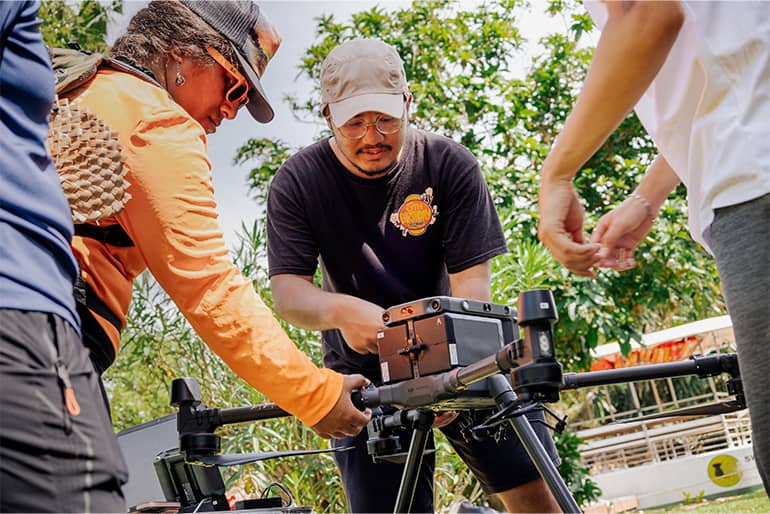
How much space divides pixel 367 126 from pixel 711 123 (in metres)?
1.51

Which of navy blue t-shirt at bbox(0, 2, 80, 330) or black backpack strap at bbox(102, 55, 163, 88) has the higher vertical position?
black backpack strap at bbox(102, 55, 163, 88)

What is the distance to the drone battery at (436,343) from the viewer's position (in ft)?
6.50

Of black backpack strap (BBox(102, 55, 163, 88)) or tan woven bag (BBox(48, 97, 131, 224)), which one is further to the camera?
black backpack strap (BBox(102, 55, 163, 88))

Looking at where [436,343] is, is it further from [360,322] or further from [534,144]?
[534,144]

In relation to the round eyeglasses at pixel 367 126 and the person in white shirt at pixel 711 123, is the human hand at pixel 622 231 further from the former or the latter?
the round eyeglasses at pixel 367 126

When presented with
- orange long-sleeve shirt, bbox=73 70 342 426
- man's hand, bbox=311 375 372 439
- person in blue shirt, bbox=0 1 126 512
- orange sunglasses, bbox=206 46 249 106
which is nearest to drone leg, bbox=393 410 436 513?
man's hand, bbox=311 375 372 439

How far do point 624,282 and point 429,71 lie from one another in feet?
9.93

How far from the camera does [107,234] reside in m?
1.79

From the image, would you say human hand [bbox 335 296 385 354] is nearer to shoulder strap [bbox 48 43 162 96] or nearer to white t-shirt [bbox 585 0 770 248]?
shoulder strap [bbox 48 43 162 96]

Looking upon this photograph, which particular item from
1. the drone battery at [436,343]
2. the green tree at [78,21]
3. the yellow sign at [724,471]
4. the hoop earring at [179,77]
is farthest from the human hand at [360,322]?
the yellow sign at [724,471]

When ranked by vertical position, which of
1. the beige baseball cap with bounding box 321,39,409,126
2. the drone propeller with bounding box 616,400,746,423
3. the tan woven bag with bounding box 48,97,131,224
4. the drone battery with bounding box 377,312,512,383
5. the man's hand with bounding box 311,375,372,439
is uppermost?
the beige baseball cap with bounding box 321,39,409,126

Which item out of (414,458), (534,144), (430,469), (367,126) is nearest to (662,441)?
(534,144)

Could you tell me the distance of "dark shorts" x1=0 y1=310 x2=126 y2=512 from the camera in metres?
1.23

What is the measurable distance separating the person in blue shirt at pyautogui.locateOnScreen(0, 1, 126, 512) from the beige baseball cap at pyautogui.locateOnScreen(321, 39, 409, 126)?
1.43 m
